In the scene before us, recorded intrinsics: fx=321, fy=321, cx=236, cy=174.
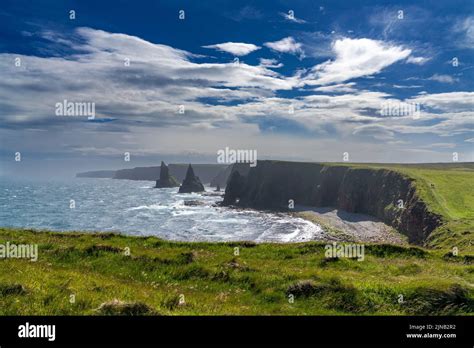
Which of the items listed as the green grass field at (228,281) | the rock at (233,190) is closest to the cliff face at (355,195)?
the rock at (233,190)

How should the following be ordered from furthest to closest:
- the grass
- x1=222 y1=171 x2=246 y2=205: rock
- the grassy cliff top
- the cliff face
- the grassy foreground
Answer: x1=222 y1=171 x2=246 y2=205: rock
the cliff face
the grassy cliff top
the grass
the grassy foreground

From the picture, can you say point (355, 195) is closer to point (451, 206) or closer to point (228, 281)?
point (451, 206)

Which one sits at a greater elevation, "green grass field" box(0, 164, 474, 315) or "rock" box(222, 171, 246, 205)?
"green grass field" box(0, 164, 474, 315)

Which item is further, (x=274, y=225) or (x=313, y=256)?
(x=274, y=225)

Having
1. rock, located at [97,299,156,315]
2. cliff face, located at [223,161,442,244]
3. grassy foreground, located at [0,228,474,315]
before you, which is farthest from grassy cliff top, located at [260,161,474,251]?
rock, located at [97,299,156,315]

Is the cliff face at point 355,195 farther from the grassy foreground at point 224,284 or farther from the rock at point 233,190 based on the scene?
the grassy foreground at point 224,284

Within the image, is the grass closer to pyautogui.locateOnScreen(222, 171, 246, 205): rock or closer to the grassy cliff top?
the grassy cliff top
